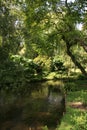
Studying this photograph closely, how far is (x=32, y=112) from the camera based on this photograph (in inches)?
688

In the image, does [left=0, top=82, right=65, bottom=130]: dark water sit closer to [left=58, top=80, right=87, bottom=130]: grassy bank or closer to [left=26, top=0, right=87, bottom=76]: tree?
[left=58, top=80, right=87, bottom=130]: grassy bank

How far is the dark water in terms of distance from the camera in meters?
14.6

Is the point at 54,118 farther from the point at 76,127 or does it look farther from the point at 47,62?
the point at 47,62

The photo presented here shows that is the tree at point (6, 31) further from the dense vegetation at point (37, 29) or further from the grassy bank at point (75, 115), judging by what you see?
the grassy bank at point (75, 115)

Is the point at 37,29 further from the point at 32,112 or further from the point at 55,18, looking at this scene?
the point at 32,112

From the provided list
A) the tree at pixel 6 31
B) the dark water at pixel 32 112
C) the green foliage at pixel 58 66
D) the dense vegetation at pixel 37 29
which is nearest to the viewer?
the dark water at pixel 32 112

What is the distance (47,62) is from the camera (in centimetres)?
3195

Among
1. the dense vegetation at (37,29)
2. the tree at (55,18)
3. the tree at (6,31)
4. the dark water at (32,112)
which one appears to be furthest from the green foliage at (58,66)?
the tree at (6,31)

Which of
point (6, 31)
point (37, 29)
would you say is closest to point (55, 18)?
point (37, 29)

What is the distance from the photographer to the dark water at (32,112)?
574 inches

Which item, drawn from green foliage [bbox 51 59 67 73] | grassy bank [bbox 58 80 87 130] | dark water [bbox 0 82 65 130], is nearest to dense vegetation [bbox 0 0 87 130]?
dark water [bbox 0 82 65 130]

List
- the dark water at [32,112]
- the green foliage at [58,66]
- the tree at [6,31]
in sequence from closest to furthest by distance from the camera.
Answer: the dark water at [32,112], the tree at [6,31], the green foliage at [58,66]

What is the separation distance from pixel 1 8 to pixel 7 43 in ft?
7.51

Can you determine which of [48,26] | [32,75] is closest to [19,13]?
[48,26]
